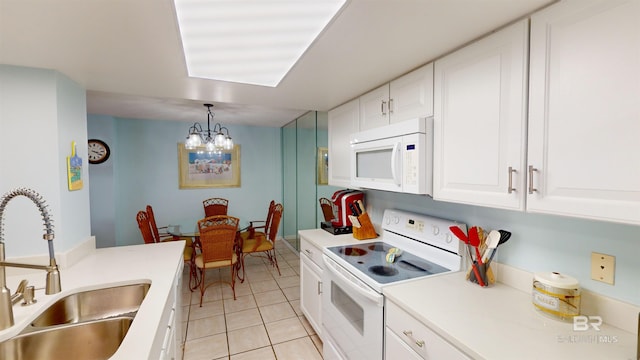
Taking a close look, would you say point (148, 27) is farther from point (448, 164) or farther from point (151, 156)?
point (151, 156)

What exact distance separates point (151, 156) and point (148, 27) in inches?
148

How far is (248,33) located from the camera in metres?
1.29

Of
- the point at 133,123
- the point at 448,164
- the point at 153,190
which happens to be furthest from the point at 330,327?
the point at 133,123

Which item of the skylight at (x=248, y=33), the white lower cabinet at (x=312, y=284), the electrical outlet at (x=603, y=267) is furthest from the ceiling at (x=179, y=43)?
the white lower cabinet at (x=312, y=284)

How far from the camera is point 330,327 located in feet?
6.24

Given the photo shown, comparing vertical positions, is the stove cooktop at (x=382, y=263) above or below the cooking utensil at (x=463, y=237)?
below

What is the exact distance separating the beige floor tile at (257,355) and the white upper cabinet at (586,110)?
2.06 m

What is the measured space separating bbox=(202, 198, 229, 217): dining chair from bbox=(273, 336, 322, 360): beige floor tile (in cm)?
281

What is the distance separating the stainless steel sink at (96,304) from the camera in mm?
1304

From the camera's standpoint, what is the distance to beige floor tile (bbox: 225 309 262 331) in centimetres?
250

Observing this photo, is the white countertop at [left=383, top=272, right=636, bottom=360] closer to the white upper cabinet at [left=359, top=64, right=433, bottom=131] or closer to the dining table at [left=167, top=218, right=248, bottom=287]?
the white upper cabinet at [left=359, top=64, right=433, bottom=131]

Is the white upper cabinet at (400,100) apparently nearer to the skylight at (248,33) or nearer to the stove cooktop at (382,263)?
the skylight at (248,33)

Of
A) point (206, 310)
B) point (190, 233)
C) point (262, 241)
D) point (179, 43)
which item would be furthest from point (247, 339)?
point (179, 43)

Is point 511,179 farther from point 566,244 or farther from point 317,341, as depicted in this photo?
point 317,341
